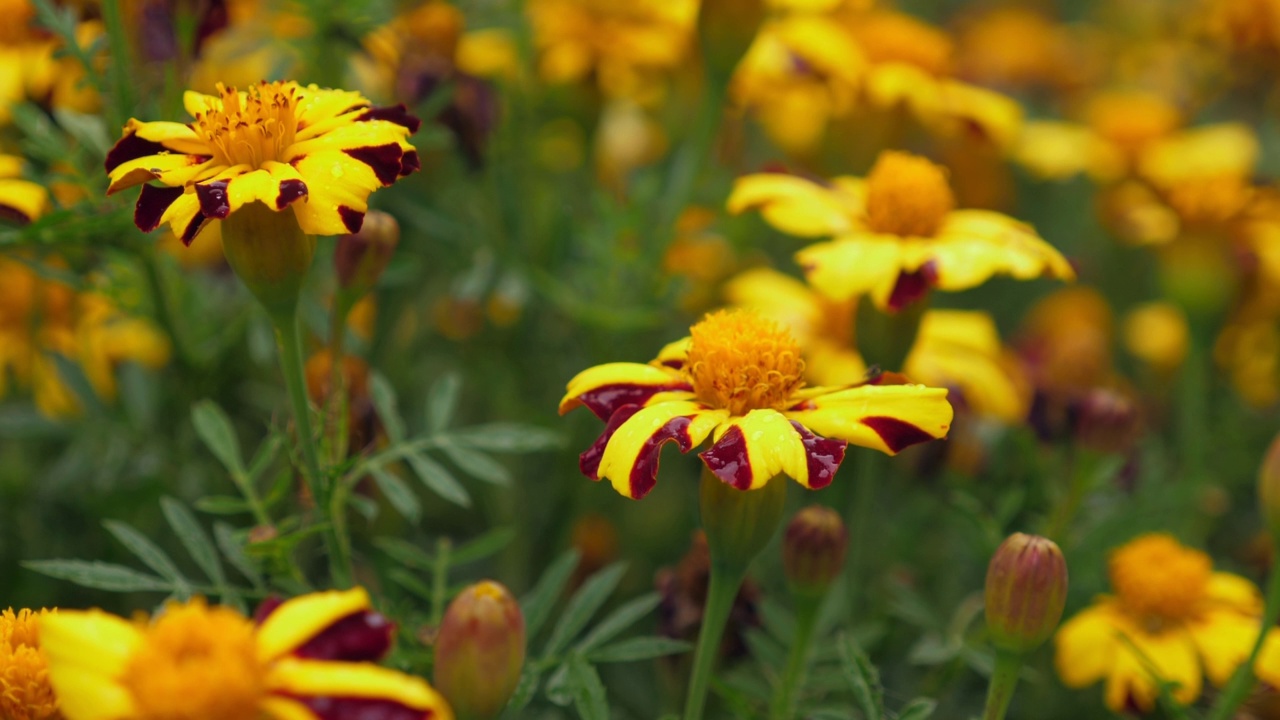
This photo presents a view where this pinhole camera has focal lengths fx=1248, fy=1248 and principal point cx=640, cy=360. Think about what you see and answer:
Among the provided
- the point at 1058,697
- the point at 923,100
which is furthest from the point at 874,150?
the point at 1058,697

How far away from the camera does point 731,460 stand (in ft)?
2.50

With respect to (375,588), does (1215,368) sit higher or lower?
lower

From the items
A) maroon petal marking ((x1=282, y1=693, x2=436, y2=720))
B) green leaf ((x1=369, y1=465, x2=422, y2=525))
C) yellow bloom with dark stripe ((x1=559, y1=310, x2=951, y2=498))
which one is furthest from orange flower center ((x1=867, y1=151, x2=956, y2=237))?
maroon petal marking ((x1=282, y1=693, x2=436, y2=720))

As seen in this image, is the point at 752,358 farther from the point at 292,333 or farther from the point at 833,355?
the point at 833,355

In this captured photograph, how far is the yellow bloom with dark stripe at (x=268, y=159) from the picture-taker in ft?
2.57

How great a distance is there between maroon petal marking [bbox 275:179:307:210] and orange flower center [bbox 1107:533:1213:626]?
2.63 feet

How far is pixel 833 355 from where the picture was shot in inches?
52.7

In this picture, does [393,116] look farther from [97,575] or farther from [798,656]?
[798,656]

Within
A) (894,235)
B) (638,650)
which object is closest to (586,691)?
(638,650)

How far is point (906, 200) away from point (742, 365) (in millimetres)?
369

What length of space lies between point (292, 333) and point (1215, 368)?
1420 millimetres

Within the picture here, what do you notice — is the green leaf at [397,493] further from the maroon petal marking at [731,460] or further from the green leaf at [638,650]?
the maroon petal marking at [731,460]

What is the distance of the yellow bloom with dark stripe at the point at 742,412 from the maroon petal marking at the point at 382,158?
0.66ft

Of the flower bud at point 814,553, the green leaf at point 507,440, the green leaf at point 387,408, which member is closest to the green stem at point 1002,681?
the flower bud at point 814,553
